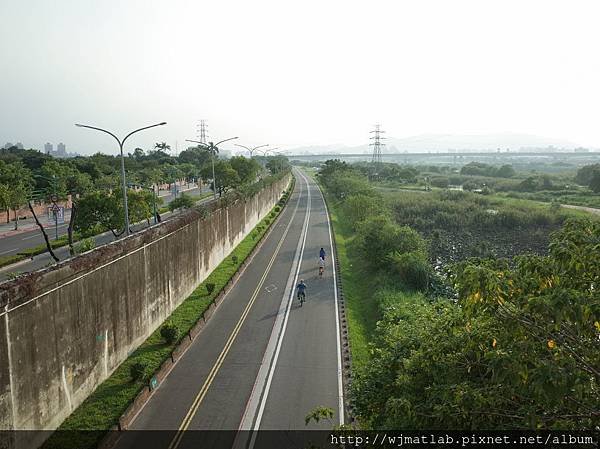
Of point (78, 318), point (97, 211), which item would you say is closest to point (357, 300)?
point (97, 211)

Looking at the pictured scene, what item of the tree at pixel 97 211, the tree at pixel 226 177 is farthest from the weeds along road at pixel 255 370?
the tree at pixel 226 177

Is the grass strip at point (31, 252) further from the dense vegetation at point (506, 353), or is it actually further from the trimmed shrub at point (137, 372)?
the dense vegetation at point (506, 353)

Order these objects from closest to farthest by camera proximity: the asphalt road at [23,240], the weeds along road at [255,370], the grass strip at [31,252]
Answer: the weeds along road at [255,370], the grass strip at [31,252], the asphalt road at [23,240]

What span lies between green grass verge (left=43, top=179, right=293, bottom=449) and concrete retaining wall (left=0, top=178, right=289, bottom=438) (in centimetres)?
26

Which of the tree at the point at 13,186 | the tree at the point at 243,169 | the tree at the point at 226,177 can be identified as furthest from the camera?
the tree at the point at 243,169

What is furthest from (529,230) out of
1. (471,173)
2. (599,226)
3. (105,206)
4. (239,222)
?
(471,173)

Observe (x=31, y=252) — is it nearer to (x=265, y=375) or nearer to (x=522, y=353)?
(x=265, y=375)

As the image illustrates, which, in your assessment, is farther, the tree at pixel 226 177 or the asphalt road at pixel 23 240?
the tree at pixel 226 177

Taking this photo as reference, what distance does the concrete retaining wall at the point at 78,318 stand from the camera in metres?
10.8

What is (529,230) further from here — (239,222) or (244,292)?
(244,292)

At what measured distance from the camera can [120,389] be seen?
559 inches

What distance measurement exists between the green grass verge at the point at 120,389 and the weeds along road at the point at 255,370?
1.90 feet

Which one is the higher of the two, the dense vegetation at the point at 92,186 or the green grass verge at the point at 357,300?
the dense vegetation at the point at 92,186

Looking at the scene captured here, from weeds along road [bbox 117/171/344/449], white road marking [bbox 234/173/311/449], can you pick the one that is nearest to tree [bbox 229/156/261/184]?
weeds along road [bbox 117/171/344/449]
